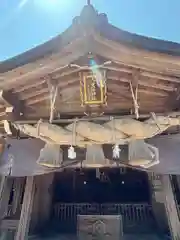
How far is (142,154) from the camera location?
3.08 m

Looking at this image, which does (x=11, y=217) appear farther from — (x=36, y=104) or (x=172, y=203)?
(x=172, y=203)

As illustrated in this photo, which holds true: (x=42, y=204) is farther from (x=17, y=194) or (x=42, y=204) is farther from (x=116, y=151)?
(x=116, y=151)

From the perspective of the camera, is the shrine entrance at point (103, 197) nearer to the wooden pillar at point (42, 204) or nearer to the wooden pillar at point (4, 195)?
the wooden pillar at point (42, 204)

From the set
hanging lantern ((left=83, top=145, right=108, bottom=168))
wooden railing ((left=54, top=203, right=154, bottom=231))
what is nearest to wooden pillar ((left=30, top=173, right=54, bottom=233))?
wooden railing ((left=54, top=203, right=154, bottom=231))

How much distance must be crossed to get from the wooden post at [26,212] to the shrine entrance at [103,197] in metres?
2.39

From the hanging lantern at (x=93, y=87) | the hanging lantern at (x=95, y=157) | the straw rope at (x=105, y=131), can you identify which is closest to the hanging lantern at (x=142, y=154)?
the straw rope at (x=105, y=131)

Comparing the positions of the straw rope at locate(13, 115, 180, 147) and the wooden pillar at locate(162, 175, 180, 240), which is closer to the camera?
the straw rope at locate(13, 115, 180, 147)

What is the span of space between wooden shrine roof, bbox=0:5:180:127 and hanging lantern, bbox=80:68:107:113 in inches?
4.8

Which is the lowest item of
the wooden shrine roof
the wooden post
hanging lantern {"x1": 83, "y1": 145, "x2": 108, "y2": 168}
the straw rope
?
the wooden post

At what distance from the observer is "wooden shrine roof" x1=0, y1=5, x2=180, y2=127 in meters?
2.76

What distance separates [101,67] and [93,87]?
0.99ft

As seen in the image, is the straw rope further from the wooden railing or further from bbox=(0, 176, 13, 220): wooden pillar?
the wooden railing

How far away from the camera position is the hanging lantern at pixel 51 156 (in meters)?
3.25

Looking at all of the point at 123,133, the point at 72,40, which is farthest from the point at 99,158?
the point at 72,40
